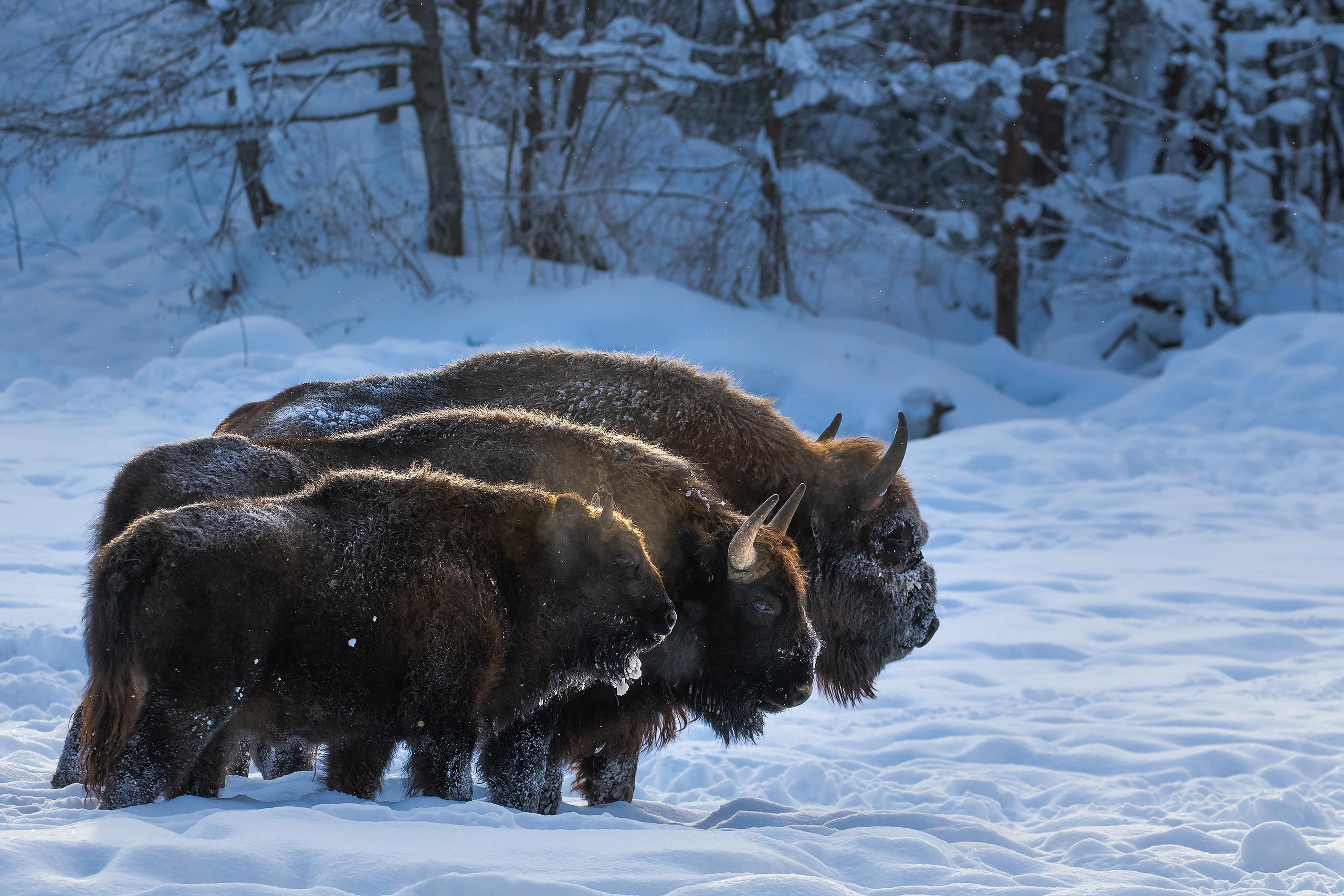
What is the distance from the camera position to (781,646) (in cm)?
446

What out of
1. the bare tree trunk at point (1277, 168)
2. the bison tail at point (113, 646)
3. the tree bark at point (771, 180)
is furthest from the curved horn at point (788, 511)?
the bare tree trunk at point (1277, 168)

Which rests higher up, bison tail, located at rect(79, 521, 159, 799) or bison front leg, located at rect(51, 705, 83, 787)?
bison tail, located at rect(79, 521, 159, 799)

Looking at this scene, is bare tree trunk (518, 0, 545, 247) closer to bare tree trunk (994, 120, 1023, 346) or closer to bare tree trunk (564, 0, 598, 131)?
bare tree trunk (564, 0, 598, 131)

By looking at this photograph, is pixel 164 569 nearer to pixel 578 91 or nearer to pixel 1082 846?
pixel 1082 846

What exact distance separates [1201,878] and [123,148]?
1508 cm

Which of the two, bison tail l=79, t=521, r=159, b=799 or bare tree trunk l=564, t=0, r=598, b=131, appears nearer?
bison tail l=79, t=521, r=159, b=799

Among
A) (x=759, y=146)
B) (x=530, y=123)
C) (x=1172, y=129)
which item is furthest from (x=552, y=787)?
(x=1172, y=129)

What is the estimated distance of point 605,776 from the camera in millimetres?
4688

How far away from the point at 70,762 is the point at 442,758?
115 centimetres

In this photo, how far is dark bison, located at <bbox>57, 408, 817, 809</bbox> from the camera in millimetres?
4254

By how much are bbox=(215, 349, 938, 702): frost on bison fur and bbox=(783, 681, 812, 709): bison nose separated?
973 mm

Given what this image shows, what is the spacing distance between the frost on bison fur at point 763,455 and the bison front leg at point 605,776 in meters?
1.17

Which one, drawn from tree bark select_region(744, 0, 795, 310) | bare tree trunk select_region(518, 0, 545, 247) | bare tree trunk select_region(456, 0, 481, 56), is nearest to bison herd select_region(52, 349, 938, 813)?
bare tree trunk select_region(518, 0, 545, 247)

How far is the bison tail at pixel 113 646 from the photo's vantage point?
3.47m
